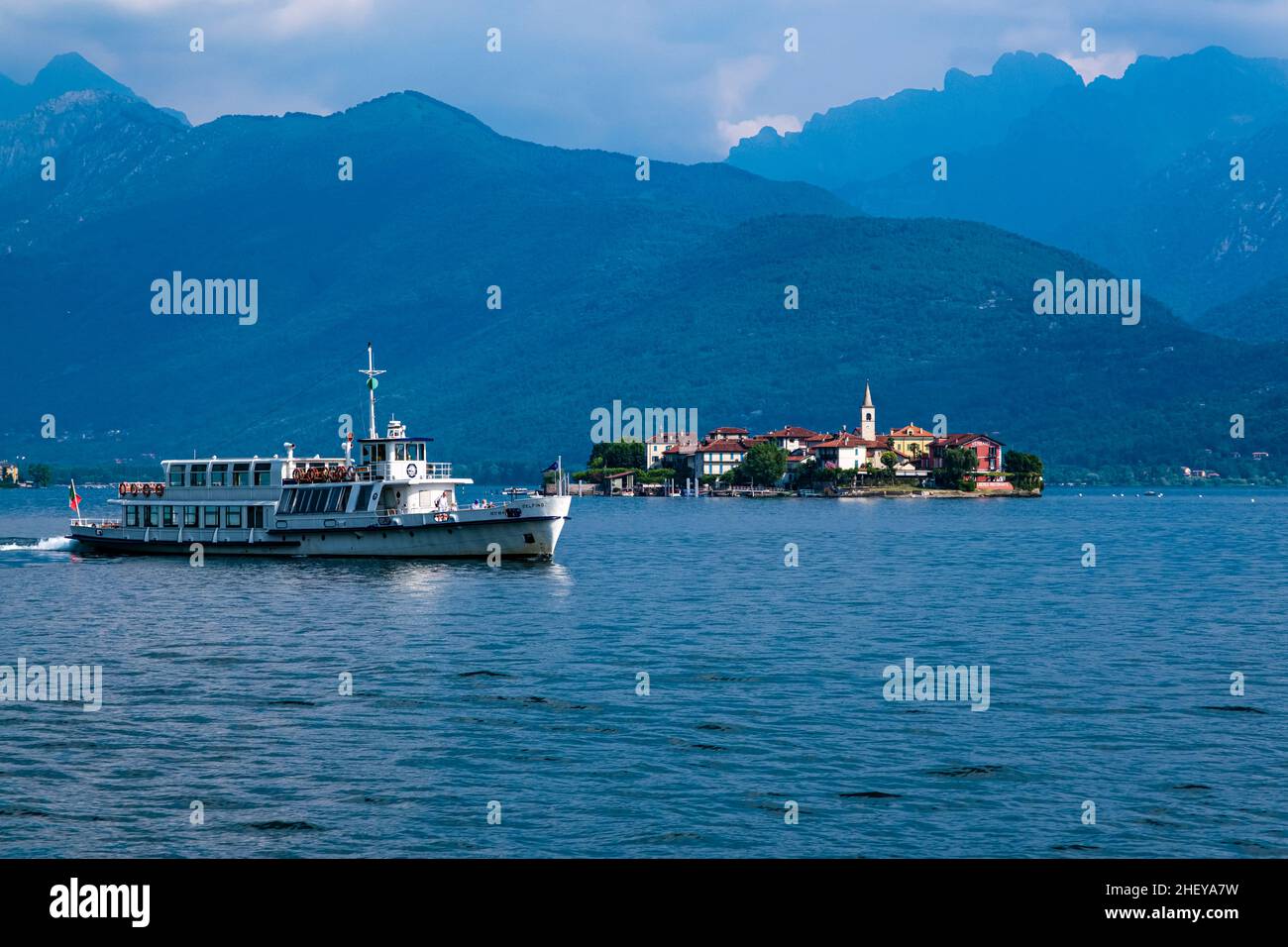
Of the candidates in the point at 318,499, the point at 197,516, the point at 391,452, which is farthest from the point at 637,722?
the point at 197,516

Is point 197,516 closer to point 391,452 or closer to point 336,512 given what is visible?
point 336,512

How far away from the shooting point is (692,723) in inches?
1375

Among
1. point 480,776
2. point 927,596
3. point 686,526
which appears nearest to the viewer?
point 480,776

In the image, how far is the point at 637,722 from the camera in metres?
35.1

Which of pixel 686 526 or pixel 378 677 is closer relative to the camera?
pixel 378 677

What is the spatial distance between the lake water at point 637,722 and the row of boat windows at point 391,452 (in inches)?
487

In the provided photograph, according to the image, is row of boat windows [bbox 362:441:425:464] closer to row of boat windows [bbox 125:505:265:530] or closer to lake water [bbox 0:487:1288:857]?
row of boat windows [bbox 125:505:265:530]

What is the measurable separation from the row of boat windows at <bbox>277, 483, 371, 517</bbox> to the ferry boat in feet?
0.20

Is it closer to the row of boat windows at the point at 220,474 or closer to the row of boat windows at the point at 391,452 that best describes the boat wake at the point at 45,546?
the row of boat windows at the point at 220,474
